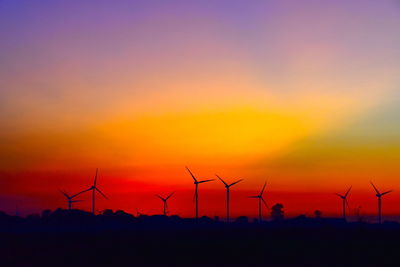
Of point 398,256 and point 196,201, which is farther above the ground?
point 196,201

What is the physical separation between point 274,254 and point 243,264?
78.7 feet

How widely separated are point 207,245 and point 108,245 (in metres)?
24.4

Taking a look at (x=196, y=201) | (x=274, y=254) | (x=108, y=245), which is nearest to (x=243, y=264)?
(x=274, y=254)

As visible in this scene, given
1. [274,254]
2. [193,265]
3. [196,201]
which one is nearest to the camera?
[193,265]

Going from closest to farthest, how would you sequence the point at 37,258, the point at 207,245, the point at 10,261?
the point at 10,261
the point at 37,258
the point at 207,245

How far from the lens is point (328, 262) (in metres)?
108

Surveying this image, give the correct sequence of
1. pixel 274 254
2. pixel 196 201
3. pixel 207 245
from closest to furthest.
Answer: pixel 274 254
pixel 207 245
pixel 196 201

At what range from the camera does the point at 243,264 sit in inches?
4114

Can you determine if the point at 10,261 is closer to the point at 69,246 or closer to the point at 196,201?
the point at 69,246

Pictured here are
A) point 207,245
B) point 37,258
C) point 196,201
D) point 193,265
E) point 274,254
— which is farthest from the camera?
point 196,201

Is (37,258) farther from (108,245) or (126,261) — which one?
(108,245)

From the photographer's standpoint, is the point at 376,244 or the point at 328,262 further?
the point at 376,244

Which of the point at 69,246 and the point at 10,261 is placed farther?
the point at 69,246

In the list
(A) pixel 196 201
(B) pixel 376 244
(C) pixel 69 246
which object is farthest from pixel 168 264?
(A) pixel 196 201
